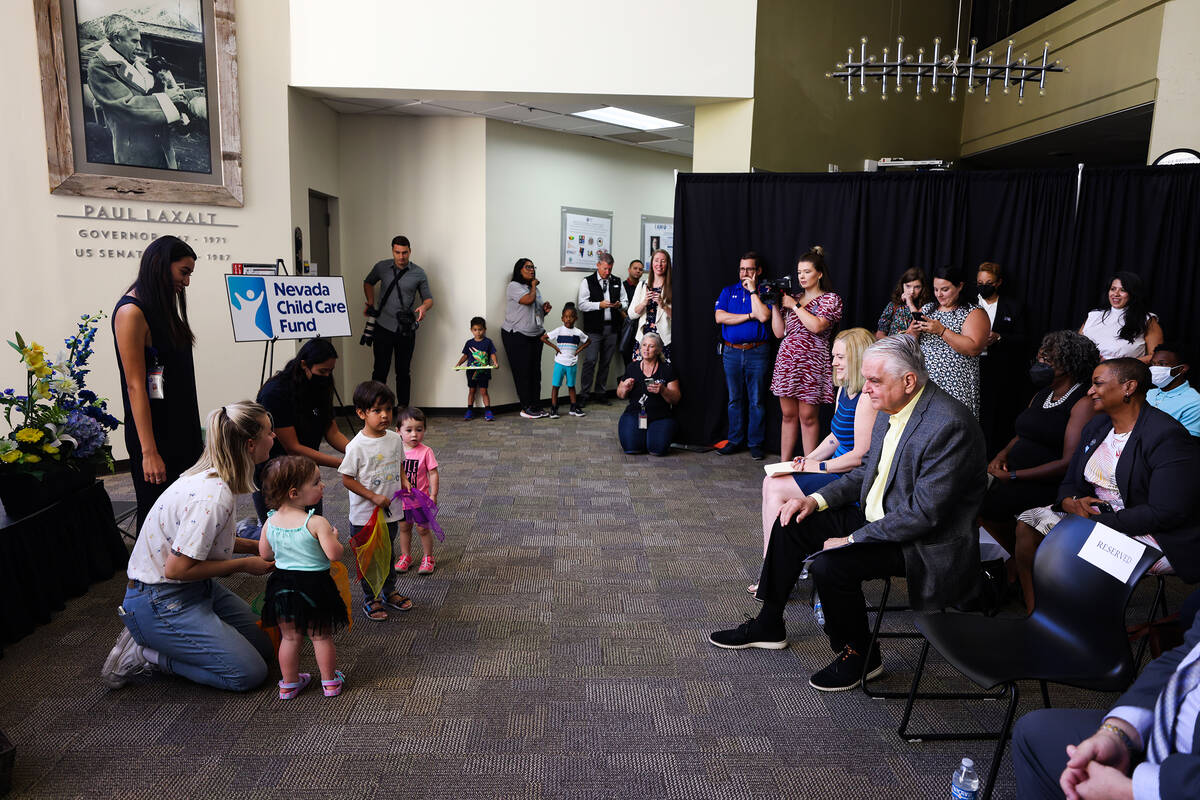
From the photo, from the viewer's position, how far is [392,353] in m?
7.92

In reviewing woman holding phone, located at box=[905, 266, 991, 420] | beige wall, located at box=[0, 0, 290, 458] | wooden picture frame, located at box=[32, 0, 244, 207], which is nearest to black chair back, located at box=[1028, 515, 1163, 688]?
woman holding phone, located at box=[905, 266, 991, 420]

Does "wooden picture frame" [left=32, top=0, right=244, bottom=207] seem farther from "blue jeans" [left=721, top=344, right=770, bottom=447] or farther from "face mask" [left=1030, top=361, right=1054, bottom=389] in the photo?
"face mask" [left=1030, top=361, right=1054, bottom=389]

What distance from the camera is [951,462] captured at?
8.54ft

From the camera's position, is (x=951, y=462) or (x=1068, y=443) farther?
(x=1068, y=443)

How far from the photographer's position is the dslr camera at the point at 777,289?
6.11 meters

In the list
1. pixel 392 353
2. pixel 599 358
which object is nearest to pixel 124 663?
pixel 392 353

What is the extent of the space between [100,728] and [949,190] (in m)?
5.96

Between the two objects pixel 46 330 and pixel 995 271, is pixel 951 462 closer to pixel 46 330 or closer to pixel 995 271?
pixel 995 271

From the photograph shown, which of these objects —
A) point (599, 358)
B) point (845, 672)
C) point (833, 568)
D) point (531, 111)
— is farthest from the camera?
point (599, 358)

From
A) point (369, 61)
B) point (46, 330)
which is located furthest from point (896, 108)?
point (46, 330)

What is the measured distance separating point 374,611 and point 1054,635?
2564mm

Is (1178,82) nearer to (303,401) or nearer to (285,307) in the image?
(303,401)

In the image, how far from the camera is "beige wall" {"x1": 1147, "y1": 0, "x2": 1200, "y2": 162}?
5820 millimetres

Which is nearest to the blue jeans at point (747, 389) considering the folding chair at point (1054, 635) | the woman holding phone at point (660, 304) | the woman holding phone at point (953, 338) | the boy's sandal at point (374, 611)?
the woman holding phone at point (660, 304)
